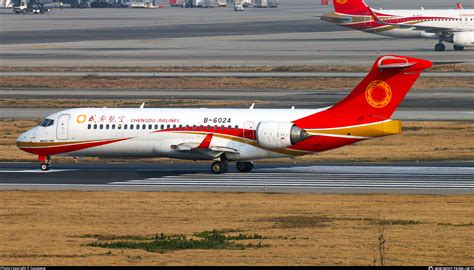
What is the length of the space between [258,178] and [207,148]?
3001mm

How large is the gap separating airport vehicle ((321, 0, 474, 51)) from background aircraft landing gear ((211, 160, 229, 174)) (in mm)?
78042

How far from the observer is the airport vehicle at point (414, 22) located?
123125 millimetres

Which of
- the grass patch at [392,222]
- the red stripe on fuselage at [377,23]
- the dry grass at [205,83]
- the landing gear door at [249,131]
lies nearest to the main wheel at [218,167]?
the landing gear door at [249,131]

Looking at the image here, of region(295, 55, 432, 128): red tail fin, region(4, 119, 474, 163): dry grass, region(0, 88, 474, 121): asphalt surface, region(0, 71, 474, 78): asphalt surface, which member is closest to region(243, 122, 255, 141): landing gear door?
region(295, 55, 432, 128): red tail fin

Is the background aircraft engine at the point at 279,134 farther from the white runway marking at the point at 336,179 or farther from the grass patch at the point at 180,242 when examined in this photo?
the grass patch at the point at 180,242

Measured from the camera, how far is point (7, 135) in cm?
6538

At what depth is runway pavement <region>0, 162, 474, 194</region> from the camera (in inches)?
1780

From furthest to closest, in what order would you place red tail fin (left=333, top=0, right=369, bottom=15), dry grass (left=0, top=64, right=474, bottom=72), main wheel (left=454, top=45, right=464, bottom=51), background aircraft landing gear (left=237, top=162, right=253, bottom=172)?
red tail fin (left=333, top=0, right=369, bottom=15) → main wheel (left=454, top=45, right=464, bottom=51) → dry grass (left=0, top=64, right=474, bottom=72) → background aircraft landing gear (left=237, top=162, right=253, bottom=172)

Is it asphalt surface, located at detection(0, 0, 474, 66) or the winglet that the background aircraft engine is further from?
asphalt surface, located at detection(0, 0, 474, 66)

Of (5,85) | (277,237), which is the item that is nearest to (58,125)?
(277,237)

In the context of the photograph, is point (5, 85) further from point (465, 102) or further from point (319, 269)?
point (319, 269)

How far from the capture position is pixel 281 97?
84.2 m

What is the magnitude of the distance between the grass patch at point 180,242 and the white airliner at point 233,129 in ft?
50.2

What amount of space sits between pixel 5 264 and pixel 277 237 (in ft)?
30.0
